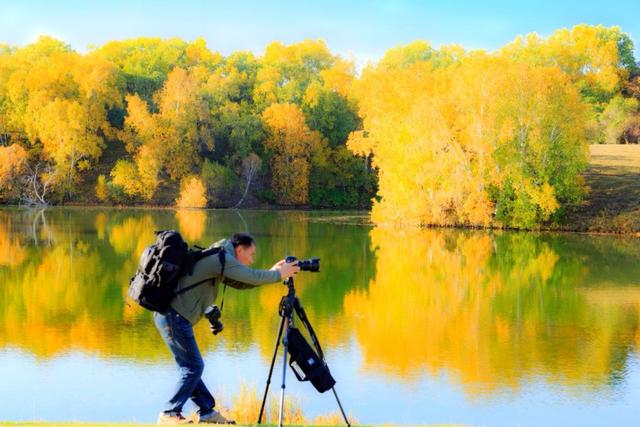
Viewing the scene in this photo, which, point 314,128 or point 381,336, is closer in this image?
point 381,336

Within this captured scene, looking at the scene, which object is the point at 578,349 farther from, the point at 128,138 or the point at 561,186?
the point at 128,138

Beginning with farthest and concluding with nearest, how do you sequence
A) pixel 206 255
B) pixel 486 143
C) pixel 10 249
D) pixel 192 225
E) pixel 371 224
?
pixel 371 224 → pixel 486 143 → pixel 192 225 → pixel 10 249 → pixel 206 255

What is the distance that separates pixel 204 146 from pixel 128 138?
6.02 metres

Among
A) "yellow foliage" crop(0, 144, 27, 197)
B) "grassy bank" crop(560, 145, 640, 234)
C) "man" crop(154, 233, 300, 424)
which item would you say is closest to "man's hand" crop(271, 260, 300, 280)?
"man" crop(154, 233, 300, 424)

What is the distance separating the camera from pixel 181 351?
23.2 ft

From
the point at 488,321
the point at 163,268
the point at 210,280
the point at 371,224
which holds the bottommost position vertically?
the point at 488,321

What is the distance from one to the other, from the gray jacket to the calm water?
2980 millimetres

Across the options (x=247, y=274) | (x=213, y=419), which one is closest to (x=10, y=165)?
(x=213, y=419)

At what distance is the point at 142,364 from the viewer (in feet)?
39.0

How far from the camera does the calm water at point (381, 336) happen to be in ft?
33.6

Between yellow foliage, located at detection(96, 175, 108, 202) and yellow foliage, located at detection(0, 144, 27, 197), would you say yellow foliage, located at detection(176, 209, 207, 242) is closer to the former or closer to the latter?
yellow foliage, located at detection(96, 175, 108, 202)

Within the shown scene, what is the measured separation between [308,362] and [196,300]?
1237 mm

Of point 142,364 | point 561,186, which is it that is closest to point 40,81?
point 561,186

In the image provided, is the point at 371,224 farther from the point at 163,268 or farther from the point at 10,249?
the point at 163,268
